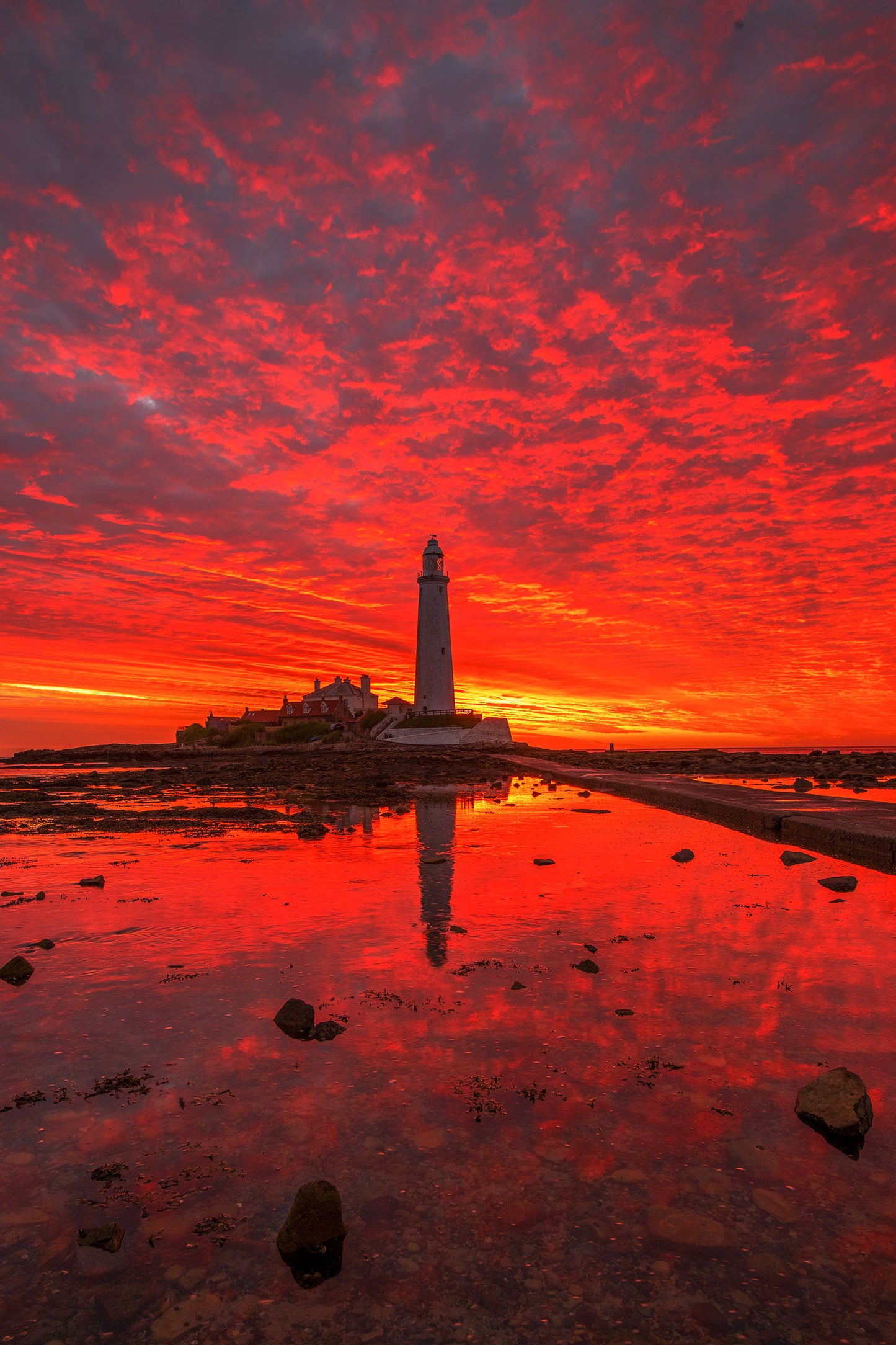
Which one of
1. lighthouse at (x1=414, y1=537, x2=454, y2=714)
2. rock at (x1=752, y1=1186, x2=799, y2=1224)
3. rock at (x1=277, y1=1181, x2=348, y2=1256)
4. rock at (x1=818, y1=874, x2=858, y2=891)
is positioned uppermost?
lighthouse at (x1=414, y1=537, x2=454, y2=714)

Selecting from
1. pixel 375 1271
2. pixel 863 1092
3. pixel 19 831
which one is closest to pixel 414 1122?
pixel 375 1271

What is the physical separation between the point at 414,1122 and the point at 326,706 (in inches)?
2993

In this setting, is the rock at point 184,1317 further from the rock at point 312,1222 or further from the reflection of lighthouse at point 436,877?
the reflection of lighthouse at point 436,877

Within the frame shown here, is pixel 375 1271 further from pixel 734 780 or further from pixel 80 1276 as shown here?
pixel 734 780

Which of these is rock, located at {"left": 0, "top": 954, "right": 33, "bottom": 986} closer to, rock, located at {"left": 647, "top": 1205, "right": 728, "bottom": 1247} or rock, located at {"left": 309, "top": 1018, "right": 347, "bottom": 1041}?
rock, located at {"left": 309, "top": 1018, "right": 347, "bottom": 1041}

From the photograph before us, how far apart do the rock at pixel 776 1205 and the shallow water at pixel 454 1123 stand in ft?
0.05

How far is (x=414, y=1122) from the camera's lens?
2705 millimetres

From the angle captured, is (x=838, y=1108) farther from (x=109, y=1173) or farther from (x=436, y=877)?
(x=436, y=877)

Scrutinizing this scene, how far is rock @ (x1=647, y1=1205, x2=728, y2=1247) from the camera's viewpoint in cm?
207

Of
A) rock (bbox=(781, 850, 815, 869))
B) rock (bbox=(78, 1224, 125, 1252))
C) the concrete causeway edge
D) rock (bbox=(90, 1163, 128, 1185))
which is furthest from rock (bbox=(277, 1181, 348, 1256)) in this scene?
the concrete causeway edge

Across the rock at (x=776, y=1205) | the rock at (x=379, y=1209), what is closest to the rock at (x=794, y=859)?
the rock at (x=776, y=1205)

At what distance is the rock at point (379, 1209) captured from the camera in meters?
2.16

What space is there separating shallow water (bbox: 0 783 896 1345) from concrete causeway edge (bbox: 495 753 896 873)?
3.09 metres

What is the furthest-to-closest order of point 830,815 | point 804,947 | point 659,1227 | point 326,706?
point 326,706 → point 830,815 → point 804,947 → point 659,1227
